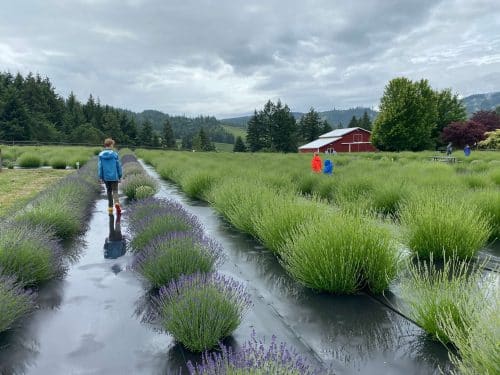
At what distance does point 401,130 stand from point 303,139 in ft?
140

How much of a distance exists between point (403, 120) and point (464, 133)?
34.1ft

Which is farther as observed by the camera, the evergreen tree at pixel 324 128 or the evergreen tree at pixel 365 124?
the evergreen tree at pixel 365 124

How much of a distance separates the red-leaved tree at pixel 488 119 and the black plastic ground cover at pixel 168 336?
70.1 meters

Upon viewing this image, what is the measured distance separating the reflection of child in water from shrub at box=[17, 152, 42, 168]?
79.3 ft

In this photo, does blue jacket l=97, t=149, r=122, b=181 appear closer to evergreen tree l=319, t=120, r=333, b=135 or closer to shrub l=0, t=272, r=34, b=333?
shrub l=0, t=272, r=34, b=333

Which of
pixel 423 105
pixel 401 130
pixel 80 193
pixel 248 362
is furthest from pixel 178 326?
pixel 423 105

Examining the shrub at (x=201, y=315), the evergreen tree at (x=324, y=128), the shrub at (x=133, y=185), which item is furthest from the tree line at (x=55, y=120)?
the shrub at (x=201, y=315)

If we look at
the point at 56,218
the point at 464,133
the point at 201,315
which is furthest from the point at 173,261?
the point at 464,133

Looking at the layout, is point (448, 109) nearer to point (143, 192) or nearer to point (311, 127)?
point (311, 127)

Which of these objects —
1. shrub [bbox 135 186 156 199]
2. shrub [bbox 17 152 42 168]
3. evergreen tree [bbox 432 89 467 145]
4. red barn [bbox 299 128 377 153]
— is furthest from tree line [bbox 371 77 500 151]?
shrub [bbox 135 186 156 199]

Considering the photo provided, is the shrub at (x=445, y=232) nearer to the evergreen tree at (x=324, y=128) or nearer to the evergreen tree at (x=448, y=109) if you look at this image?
the evergreen tree at (x=448, y=109)

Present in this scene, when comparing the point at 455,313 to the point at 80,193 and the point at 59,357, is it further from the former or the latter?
the point at 80,193

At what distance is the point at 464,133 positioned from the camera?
53.8m

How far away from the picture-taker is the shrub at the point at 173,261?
15.7ft
